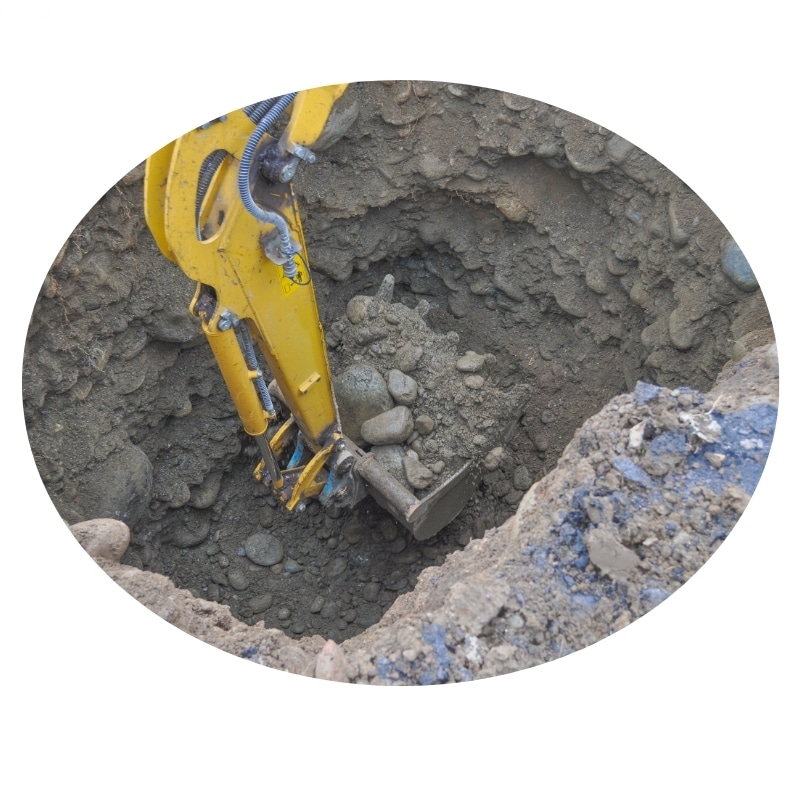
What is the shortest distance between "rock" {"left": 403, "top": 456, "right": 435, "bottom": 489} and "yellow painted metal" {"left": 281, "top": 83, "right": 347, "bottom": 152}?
91.3 inches

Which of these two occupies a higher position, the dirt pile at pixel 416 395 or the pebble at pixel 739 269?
the pebble at pixel 739 269

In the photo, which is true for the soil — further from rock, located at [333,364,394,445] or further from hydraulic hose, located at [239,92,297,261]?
hydraulic hose, located at [239,92,297,261]

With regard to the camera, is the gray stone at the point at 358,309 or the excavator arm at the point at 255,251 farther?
the gray stone at the point at 358,309

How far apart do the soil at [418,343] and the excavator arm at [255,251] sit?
78 centimetres

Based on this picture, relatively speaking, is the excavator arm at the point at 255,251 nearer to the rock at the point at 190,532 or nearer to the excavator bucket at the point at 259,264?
the excavator bucket at the point at 259,264

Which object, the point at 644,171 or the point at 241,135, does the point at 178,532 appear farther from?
the point at 644,171

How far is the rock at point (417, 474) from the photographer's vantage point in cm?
471

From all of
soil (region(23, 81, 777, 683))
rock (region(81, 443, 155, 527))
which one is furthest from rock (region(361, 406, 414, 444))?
rock (region(81, 443, 155, 527))

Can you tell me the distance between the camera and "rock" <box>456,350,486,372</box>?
509 centimetres

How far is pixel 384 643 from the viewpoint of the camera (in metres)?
2.64

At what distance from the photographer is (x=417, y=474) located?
4730 mm

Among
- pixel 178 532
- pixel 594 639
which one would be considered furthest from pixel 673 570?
pixel 178 532

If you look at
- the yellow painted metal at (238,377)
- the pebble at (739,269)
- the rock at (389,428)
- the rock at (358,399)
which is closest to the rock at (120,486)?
the yellow painted metal at (238,377)

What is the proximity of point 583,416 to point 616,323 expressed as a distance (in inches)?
27.4
